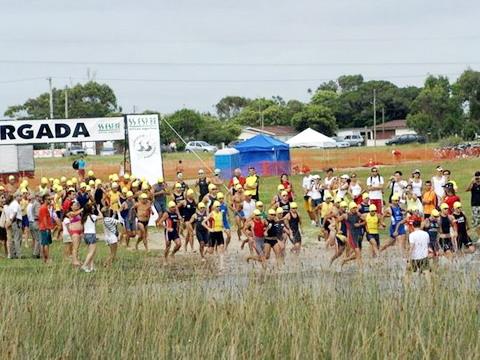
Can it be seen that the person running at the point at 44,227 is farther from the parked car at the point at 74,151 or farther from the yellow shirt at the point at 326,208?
the parked car at the point at 74,151

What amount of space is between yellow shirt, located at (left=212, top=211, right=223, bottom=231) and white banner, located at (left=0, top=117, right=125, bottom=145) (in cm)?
992

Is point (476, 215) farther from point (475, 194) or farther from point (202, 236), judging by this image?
point (202, 236)

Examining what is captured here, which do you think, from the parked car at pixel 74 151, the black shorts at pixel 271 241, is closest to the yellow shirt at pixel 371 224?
the black shorts at pixel 271 241

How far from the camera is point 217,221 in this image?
2106cm

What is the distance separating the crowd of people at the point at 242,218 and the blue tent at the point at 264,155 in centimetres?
1988

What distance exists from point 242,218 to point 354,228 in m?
4.54

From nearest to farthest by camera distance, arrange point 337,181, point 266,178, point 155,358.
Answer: point 155,358
point 337,181
point 266,178

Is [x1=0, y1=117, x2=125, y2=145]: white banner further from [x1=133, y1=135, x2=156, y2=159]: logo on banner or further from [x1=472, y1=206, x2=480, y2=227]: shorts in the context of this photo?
→ [x1=472, y1=206, x2=480, y2=227]: shorts

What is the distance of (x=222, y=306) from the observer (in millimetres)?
11469

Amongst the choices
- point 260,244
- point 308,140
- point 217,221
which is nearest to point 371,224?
point 260,244

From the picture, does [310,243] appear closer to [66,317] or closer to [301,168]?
[66,317]

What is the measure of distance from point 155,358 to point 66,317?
201 cm

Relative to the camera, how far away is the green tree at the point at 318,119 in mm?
109188

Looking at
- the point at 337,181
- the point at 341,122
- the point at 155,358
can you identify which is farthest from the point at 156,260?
the point at 341,122
